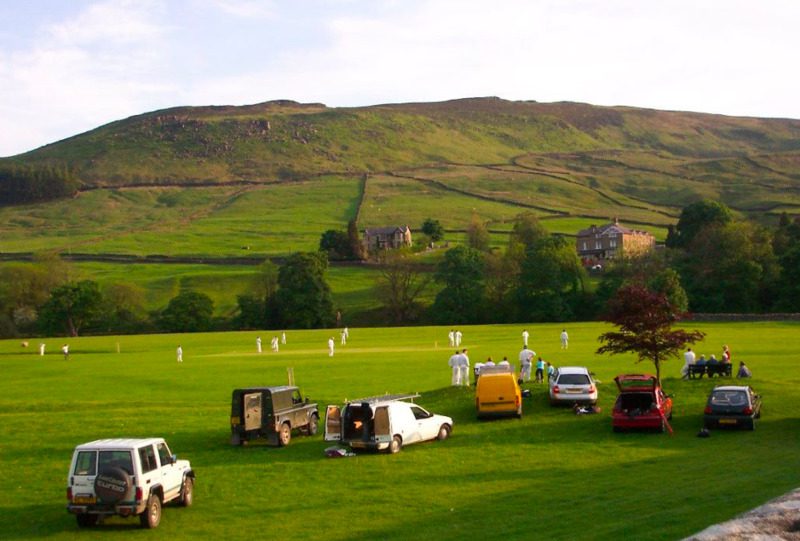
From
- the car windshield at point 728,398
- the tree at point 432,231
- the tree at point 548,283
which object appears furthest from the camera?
the tree at point 432,231

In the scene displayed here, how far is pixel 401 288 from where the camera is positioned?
5207 inches

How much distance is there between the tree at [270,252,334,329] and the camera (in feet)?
402

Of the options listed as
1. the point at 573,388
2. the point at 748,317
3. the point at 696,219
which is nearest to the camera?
the point at 573,388

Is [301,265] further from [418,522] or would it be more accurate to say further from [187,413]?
[418,522]

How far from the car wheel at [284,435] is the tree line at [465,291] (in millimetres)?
82919

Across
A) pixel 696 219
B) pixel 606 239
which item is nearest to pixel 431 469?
pixel 696 219

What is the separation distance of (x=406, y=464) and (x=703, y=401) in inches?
582

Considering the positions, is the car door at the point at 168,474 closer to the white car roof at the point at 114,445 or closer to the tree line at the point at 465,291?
the white car roof at the point at 114,445

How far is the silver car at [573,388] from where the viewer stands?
3375 cm

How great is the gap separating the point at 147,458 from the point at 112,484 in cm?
101

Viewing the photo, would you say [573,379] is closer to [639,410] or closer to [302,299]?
[639,410]

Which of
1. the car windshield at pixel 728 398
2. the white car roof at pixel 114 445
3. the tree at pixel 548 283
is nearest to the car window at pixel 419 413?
the car windshield at pixel 728 398

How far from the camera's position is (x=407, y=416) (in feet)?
93.6

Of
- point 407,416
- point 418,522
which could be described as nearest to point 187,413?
point 407,416
